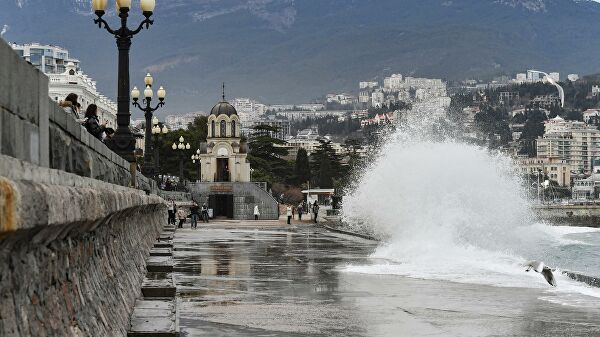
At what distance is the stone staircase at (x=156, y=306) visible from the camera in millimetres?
8453

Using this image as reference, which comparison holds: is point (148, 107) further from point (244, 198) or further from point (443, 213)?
point (244, 198)

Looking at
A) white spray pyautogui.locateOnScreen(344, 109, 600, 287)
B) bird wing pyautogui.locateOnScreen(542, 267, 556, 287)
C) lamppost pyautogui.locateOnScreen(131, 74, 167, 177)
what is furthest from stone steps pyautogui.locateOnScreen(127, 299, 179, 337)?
lamppost pyautogui.locateOnScreen(131, 74, 167, 177)

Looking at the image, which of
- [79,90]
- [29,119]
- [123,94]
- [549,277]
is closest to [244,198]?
[79,90]

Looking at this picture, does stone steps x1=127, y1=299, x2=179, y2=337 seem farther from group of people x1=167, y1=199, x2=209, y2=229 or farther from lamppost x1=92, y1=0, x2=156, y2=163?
group of people x1=167, y1=199, x2=209, y2=229

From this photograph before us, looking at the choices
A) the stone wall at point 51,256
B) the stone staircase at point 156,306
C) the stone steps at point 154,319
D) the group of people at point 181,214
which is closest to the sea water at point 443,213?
the group of people at point 181,214

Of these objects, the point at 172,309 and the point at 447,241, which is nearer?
the point at 172,309

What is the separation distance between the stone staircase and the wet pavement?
0.50 m

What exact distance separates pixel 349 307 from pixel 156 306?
4978mm

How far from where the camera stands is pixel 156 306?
33.4 feet

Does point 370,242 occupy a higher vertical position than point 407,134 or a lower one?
lower

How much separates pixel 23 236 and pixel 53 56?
187 meters

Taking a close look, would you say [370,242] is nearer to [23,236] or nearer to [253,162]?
[23,236]

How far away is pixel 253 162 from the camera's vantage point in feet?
452

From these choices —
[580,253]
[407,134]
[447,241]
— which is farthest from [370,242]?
[580,253]
